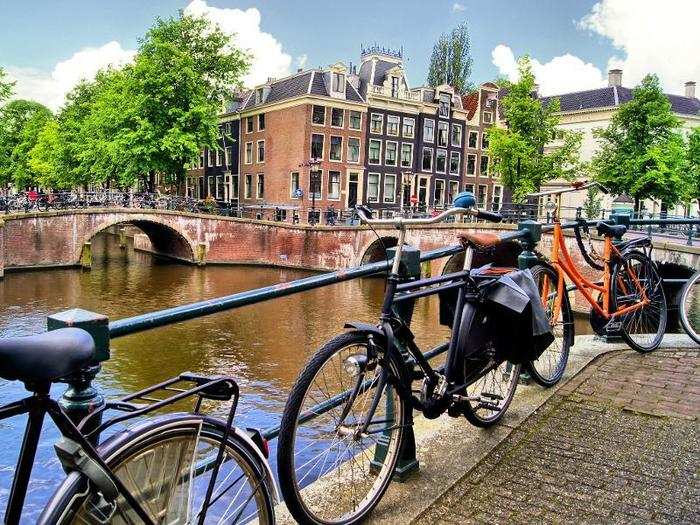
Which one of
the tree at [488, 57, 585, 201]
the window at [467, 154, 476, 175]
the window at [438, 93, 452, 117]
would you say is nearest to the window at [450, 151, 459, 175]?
the window at [467, 154, 476, 175]

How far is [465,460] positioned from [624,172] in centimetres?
2923

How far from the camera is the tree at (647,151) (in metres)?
27.9

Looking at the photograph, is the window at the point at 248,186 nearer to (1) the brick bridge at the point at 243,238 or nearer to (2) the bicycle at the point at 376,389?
(1) the brick bridge at the point at 243,238

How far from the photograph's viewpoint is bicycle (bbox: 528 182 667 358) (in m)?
3.97

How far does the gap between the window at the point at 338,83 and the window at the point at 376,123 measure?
99.6 inches

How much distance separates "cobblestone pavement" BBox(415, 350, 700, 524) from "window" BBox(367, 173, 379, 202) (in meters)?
32.6

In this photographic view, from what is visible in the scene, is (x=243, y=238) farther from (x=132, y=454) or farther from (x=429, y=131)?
(x=132, y=454)

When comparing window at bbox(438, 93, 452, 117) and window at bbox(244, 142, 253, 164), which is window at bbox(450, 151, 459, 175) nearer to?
window at bbox(438, 93, 452, 117)

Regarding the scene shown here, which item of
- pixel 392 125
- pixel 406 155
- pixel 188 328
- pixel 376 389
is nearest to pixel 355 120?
pixel 392 125

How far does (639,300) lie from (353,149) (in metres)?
31.4

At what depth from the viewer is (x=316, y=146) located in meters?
34.3

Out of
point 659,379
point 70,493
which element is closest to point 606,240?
point 659,379

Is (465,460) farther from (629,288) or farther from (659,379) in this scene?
(629,288)

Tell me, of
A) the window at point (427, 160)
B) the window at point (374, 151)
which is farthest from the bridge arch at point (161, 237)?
the window at point (427, 160)
